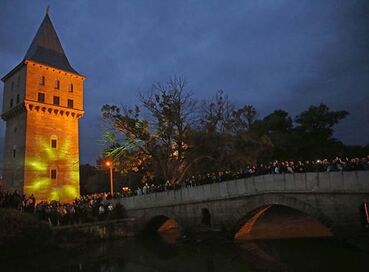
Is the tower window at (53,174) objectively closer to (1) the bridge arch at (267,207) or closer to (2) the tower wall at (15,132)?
(2) the tower wall at (15,132)

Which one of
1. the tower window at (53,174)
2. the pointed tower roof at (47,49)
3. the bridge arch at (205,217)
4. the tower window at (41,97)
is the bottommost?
the bridge arch at (205,217)

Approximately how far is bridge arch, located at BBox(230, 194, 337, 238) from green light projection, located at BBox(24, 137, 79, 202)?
25579 mm

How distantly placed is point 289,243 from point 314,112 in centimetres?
2465

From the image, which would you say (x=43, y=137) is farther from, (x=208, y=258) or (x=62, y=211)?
(x=208, y=258)

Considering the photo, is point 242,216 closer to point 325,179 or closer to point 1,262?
point 325,179

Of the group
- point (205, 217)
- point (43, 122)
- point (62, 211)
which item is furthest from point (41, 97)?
point (205, 217)

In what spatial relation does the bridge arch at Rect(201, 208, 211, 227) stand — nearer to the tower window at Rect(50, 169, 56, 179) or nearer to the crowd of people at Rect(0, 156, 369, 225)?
the crowd of people at Rect(0, 156, 369, 225)

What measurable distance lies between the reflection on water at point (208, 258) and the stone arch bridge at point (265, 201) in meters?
1.52

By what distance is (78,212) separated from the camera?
86.1ft

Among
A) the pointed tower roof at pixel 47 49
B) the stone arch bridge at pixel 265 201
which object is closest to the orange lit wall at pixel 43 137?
the pointed tower roof at pixel 47 49

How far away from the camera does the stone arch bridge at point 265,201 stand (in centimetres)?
1582

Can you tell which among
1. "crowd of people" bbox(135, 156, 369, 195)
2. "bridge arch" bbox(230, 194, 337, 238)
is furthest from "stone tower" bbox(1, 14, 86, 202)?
"bridge arch" bbox(230, 194, 337, 238)

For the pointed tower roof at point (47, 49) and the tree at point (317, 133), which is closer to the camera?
the tree at point (317, 133)

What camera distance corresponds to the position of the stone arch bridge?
15820mm
